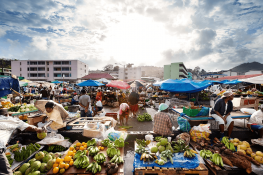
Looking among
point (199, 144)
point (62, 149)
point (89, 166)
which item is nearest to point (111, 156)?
point (89, 166)

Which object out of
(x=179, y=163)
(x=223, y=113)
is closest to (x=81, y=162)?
(x=179, y=163)

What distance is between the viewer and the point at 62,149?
149 inches

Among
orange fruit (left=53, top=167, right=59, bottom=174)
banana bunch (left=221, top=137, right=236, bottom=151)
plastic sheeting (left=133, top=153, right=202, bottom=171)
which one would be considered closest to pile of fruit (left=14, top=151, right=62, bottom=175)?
orange fruit (left=53, top=167, right=59, bottom=174)

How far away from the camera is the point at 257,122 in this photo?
4.68 meters

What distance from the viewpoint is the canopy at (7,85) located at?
18.5 feet

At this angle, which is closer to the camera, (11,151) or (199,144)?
(11,151)

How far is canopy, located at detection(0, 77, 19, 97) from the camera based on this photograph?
5.63 m

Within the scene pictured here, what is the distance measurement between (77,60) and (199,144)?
56528mm

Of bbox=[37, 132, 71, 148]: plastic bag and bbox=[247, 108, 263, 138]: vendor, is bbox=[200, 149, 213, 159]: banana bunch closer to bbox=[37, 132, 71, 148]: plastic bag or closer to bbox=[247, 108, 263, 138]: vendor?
bbox=[247, 108, 263, 138]: vendor

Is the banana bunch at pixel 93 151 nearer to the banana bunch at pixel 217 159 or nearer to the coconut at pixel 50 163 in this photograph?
the coconut at pixel 50 163

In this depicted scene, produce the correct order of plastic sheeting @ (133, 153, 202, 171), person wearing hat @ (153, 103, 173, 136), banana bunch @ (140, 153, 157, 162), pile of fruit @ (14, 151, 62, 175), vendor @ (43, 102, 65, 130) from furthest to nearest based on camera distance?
person wearing hat @ (153, 103, 173, 136) → vendor @ (43, 102, 65, 130) → banana bunch @ (140, 153, 157, 162) → plastic sheeting @ (133, 153, 202, 171) → pile of fruit @ (14, 151, 62, 175)

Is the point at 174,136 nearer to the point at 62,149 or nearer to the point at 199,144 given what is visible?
the point at 199,144

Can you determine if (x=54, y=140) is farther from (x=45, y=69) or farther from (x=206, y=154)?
(x=45, y=69)

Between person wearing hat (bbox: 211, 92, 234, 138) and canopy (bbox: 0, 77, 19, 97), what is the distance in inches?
355
